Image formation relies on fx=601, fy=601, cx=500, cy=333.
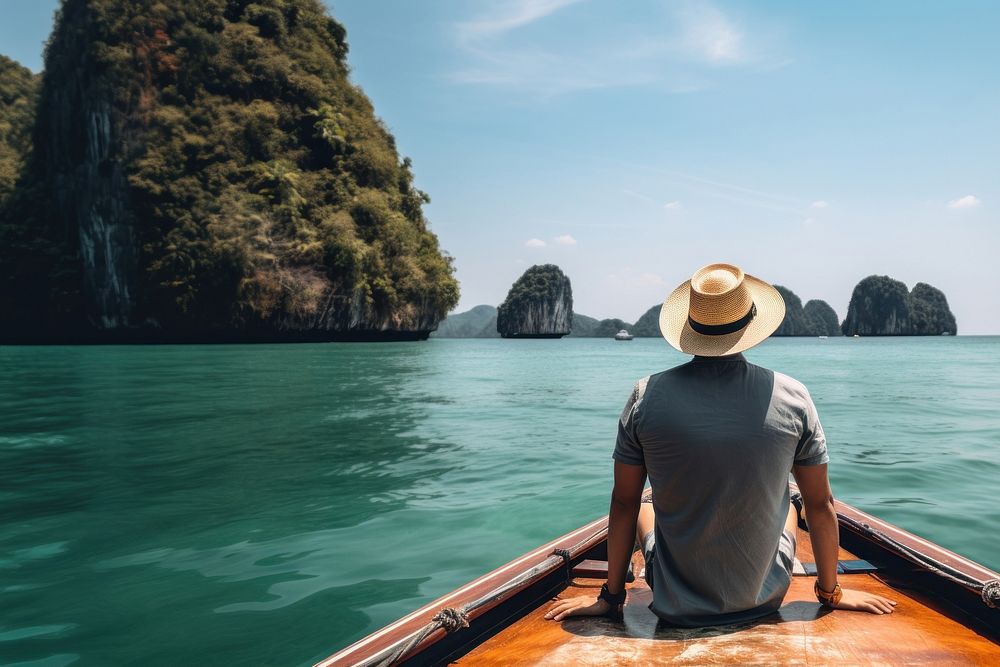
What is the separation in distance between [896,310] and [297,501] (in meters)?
146

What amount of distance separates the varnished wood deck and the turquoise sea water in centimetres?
182

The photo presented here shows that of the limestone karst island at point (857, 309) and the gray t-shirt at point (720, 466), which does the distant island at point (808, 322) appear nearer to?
the limestone karst island at point (857, 309)

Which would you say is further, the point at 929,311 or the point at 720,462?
the point at 929,311

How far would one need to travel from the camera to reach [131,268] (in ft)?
139

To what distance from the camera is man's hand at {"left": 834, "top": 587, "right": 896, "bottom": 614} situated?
7.03ft

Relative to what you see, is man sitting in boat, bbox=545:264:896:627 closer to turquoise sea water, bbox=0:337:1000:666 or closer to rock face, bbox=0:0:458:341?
turquoise sea water, bbox=0:337:1000:666

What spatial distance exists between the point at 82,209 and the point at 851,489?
171 feet

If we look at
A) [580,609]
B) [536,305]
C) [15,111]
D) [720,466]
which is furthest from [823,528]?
[536,305]

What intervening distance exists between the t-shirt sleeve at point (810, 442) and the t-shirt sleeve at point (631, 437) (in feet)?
1.54

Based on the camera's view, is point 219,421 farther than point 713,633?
Yes

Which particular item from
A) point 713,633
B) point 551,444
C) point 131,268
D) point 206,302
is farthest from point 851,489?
point 131,268

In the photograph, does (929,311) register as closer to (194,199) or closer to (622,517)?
(194,199)

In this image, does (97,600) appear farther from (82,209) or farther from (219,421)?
(82,209)

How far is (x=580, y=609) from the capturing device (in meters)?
2.24
